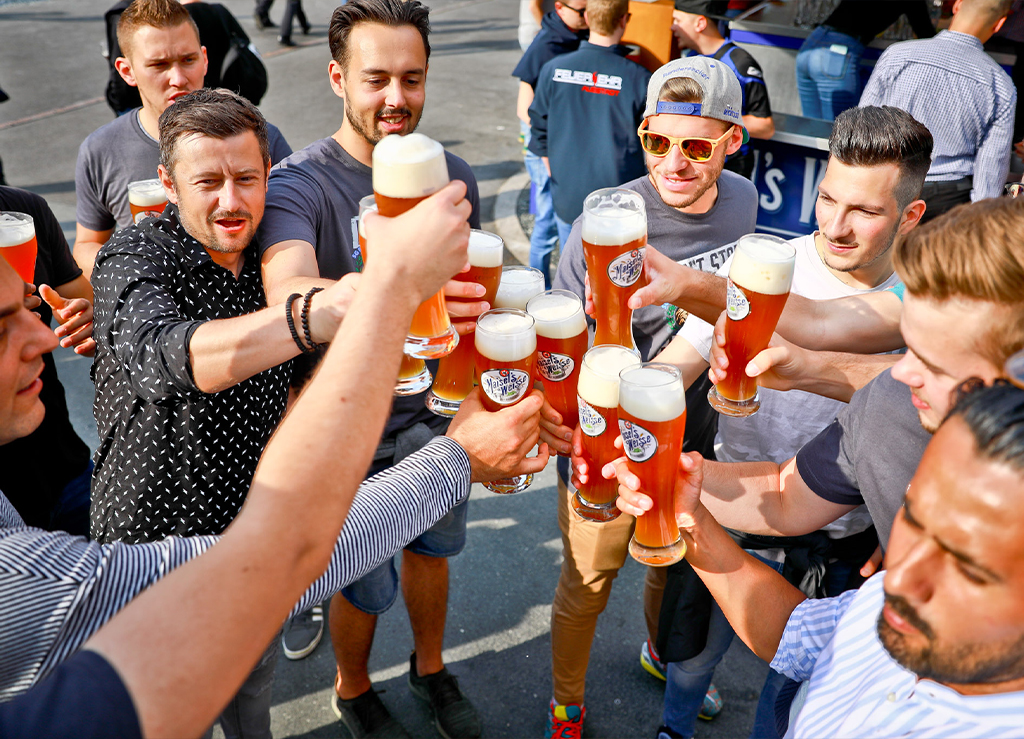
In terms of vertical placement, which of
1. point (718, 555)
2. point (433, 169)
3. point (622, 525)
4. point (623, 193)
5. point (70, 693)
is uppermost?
point (433, 169)

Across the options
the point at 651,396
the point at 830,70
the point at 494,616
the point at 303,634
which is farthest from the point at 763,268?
the point at 830,70

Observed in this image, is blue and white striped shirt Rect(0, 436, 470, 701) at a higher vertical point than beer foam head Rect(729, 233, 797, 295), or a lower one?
lower

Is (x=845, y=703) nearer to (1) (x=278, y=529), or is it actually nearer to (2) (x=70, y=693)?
(1) (x=278, y=529)

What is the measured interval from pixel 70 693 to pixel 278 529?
0.32m

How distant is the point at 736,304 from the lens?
2127 millimetres

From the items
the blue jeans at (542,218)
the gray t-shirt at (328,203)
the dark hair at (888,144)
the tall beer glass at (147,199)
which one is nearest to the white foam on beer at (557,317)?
the gray t-shirt at (328,203)

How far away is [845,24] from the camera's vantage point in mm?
6062

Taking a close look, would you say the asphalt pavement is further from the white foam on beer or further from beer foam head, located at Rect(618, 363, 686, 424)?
the white foam on beer

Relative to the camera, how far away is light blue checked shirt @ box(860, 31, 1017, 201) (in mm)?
4402

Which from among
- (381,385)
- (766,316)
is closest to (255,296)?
(381,385)

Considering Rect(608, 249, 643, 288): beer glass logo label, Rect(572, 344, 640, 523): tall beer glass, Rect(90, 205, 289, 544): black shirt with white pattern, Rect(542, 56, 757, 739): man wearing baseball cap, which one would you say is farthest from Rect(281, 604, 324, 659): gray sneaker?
Rect(608, 249, 643, 288): beer glass logo label

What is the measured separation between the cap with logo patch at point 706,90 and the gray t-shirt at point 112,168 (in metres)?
1.70

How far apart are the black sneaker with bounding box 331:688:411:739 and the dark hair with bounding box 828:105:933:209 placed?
8.78 ft

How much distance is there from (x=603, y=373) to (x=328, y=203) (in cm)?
131
